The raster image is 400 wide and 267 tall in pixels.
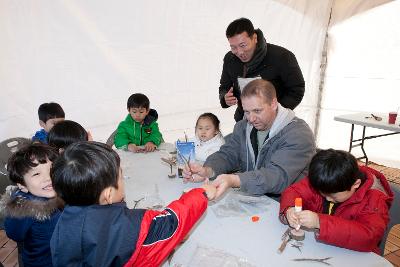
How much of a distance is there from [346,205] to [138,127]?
2353 millimetres

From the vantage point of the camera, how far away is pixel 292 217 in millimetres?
1581

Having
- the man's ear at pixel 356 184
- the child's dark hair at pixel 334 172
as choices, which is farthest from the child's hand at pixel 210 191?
the man's ear at pixel 356 184

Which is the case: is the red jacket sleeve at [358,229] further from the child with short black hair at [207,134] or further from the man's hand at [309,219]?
the child with short black hair at [207,134]

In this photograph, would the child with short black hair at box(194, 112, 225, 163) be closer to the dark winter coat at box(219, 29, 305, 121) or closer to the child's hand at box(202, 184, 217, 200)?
the dark winter coat at box(219, 29, 305, 121)

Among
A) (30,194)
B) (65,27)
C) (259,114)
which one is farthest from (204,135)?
(65,27)

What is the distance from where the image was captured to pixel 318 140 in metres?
6.01

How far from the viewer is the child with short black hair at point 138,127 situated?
3.33 meters

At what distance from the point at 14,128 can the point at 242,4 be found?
356cm

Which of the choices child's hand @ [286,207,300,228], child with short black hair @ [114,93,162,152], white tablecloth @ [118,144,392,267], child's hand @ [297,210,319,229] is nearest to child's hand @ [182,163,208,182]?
white tablecloth @ [118,144,392,267]

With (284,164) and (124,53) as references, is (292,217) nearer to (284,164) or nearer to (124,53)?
(284,164)

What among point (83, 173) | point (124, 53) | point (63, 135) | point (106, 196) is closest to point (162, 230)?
point (106, 196)

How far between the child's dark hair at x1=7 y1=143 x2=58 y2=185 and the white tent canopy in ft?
8.28

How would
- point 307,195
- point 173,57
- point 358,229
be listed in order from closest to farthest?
1. point 358,229
2. point 307,195
3. point 173,57

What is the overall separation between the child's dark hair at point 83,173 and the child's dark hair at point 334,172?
989mm
